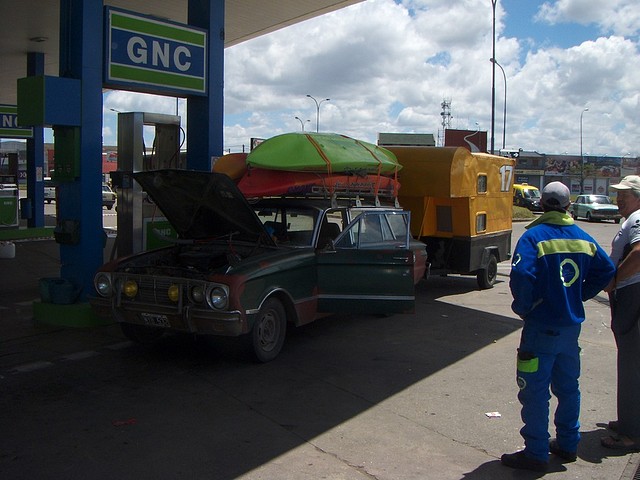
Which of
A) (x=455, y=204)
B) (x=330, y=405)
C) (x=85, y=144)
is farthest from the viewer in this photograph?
(x=455, y=204)

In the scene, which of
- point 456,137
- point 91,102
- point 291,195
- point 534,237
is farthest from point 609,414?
point 456,137

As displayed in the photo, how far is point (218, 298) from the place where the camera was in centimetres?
598

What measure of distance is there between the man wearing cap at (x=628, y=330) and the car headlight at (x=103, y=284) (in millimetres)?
4688

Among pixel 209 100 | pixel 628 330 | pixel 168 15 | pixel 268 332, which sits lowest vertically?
pixel 268 332

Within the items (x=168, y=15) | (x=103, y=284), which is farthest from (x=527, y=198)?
(x=103, y=284)

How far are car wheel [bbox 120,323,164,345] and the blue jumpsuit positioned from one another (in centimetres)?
418

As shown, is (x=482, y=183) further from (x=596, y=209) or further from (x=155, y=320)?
(x=596, y=209)

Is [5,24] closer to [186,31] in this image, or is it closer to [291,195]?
[186,31]

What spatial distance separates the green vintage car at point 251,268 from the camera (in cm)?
608

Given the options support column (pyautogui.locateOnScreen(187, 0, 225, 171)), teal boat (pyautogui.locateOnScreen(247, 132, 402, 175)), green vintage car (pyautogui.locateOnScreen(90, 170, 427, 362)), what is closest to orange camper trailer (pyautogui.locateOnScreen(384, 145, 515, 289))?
teal boat (pyautogui.locateOnScreen(247, 132, 402, 175))

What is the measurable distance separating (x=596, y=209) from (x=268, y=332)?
3236cm

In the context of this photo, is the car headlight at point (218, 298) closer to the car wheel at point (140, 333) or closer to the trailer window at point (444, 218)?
the car wheel at point (140, 333)

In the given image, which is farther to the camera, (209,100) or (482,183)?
(482,183)

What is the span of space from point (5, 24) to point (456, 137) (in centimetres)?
1322
